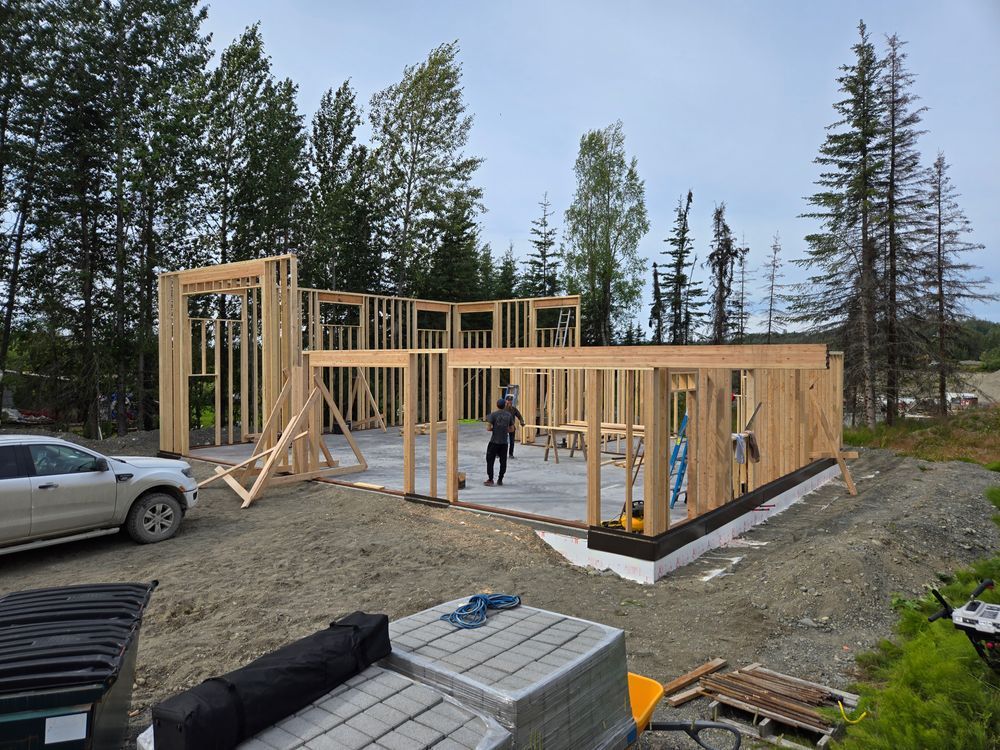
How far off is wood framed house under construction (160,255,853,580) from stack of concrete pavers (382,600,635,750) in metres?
3.72

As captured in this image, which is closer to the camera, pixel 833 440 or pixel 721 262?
pixel 833 440

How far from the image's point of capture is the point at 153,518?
24.8 feet

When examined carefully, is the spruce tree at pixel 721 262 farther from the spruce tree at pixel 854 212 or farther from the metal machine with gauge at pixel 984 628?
the metal machine with gauge at pixel 984 628

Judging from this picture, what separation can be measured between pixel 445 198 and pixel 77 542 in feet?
60.1

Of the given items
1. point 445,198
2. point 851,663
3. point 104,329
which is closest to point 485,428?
point 445,198

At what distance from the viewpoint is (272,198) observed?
832 inches

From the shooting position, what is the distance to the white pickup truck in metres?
6.38

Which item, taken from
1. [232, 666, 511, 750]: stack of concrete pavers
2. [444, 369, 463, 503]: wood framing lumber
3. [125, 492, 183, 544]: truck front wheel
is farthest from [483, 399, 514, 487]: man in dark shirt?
[232, 666, 511, 750]: stack of concrete pavers

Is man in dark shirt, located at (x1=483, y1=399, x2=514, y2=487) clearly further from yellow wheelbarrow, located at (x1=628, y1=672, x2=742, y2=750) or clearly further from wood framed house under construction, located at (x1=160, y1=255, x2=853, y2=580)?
yellow wheelbarrow, located at (x1=628, y1=672, x2=742, y2=750)

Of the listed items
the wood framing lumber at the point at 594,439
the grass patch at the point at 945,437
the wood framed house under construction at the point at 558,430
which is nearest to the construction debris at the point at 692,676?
the wood framed house under construction at the point at 558,430

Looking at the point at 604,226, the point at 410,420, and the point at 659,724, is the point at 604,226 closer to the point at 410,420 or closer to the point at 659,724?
the point at 410,420

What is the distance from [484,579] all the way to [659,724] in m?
3.14

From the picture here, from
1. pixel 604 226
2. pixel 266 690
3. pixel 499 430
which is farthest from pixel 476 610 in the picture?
pixel 604 226

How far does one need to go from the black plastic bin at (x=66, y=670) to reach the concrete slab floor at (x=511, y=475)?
17.9ft
